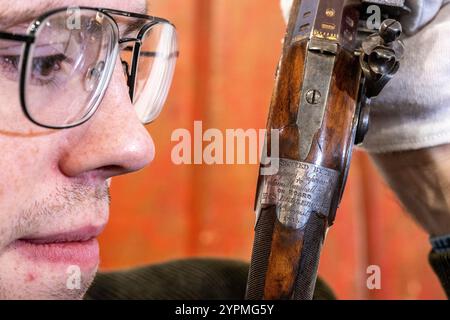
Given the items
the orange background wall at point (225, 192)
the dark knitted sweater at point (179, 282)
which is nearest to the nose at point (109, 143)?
the dark knitted sweater at point (179, 282)

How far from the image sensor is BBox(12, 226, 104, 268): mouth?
0.82 m

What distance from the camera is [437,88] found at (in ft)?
2.95

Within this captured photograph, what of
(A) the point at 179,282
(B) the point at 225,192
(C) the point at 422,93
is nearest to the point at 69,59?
(C) the point at 422,93

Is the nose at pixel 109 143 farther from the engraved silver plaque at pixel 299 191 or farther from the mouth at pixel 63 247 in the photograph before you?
the engraved silver plaque at pixel 299 191

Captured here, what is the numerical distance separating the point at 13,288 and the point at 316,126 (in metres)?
0.42

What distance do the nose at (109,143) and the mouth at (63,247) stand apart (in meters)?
0.08

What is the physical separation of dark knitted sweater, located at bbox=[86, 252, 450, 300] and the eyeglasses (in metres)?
0.50

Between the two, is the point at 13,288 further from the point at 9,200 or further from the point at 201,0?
the point at 201,0

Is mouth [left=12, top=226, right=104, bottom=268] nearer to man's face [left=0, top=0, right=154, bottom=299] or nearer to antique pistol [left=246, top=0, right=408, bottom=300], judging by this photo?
man's face [left=0, top=0, right=154, bottom=299]

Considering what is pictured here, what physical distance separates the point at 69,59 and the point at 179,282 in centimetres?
62

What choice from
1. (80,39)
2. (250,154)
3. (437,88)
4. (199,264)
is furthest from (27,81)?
(199,264)

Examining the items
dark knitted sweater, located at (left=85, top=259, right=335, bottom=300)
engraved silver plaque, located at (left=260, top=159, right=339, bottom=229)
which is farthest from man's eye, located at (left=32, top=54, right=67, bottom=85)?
dark knitted sweater, located at (left=85, top=259, right=335, bottom=300)

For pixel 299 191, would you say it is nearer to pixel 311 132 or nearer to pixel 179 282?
pixel 311 132
